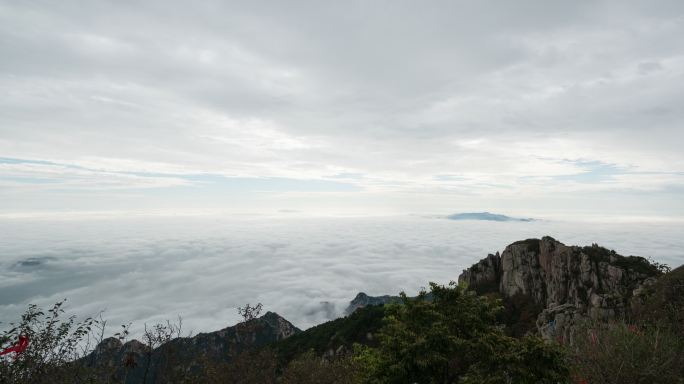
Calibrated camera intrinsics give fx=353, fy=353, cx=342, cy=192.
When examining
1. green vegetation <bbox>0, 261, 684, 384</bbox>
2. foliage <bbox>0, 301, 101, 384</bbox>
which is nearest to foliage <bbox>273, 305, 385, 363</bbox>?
green vegetation <bbox>0, 261, 684, 384</bbox>

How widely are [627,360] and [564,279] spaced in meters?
65.5

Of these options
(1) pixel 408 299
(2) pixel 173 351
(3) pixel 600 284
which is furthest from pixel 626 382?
(3) pixel 600 284

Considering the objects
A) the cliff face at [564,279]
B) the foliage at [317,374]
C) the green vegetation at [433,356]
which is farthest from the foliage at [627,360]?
the cliff face at [564,279]

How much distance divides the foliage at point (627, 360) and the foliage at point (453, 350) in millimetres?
1961

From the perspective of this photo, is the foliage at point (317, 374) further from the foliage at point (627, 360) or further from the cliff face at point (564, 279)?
the cliff face at point (564, 279)

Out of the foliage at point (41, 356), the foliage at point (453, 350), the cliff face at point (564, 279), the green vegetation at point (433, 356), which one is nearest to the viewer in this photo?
the foliage at point (41, 356)

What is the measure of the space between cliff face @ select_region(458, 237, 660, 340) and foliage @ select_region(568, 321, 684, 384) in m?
33.4

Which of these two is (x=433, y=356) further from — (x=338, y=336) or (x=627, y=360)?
(x=338, y=336)

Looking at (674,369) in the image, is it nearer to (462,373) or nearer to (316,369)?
(462,373)

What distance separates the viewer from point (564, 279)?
7619cm

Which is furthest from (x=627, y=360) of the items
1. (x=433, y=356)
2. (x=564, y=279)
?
(x=564, y=279)

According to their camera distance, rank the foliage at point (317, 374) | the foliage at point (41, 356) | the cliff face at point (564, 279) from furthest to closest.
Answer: the cliff face at point (564, 279)
the foliage at point (317, 374)
the foliage at point (41, 356)

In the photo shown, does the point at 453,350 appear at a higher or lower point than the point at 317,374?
higher

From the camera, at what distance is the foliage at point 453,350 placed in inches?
912
